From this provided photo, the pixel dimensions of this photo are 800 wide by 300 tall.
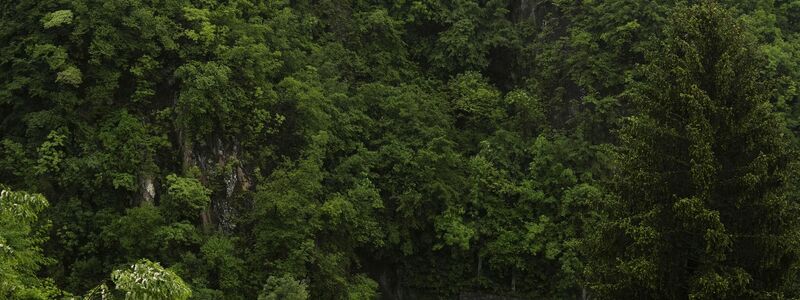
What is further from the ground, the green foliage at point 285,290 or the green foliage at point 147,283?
the green foliage at point 147,283

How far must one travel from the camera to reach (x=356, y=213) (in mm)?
23141

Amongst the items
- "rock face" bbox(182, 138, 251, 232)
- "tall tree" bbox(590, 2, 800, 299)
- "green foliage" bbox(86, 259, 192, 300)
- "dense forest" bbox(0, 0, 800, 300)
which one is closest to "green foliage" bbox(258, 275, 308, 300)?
"dense forest" bbox(0, 0, 800, 300)

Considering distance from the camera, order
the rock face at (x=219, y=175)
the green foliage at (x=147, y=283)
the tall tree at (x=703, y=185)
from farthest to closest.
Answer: the rock face at (x=219, y=175)
the tall tree at (x=703, y=185)
the green foliage at (x=147, y=283)

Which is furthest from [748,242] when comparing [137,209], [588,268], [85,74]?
[85,74]

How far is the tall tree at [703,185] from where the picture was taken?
559 inches

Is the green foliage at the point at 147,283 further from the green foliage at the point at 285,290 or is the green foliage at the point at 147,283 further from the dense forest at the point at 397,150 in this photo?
the green foliage at the point at 285,290

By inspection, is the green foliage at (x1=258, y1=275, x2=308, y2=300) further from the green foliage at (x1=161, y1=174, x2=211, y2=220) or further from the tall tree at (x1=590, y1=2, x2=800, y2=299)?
the tall tree at (x1=590, y1=2, x2=800, y2=299)

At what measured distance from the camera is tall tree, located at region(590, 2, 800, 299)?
14203 millimetres

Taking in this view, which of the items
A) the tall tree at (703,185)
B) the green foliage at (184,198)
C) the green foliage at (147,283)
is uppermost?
the tall tree at (703,185)

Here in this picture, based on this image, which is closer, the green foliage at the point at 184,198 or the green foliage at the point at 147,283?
the green foliage at the point at 147,283

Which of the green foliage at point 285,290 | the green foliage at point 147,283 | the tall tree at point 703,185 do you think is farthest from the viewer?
the green foliage at point 285,290

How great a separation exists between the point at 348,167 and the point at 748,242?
12.7 metres

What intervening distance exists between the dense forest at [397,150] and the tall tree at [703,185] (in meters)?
0.05

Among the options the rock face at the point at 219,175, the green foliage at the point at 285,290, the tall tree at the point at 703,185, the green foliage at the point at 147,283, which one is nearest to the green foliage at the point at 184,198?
the rock face at the point at 219,175
